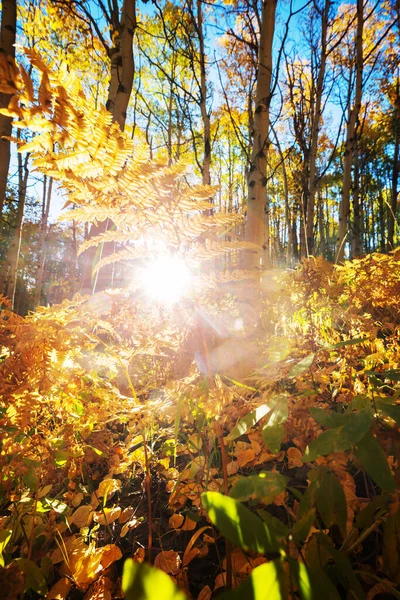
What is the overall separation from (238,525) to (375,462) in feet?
0.98

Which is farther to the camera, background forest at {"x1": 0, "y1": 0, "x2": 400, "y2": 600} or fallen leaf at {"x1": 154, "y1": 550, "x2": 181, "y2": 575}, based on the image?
fallen leaf at {"x1": 154, "y1": 550, "x2": 181, "y2": 575}

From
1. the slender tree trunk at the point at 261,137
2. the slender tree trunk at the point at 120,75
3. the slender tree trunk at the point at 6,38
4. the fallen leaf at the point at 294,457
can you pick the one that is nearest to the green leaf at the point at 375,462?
the fallen leaf at the point at 294,457

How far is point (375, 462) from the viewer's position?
0.53 meters

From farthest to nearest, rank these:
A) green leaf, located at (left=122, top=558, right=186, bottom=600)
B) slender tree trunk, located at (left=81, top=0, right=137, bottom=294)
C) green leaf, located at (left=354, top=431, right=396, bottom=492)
Answer: slender tree trunk, located at (left=81, top=0, right=137, bottom=294) < green leaf, located at (left=354, top=431, right=396, bottom=492) < green leaf, located at (left=122, top=558, right=186, bottom=600)

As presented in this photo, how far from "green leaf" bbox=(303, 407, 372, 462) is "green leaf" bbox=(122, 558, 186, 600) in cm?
34

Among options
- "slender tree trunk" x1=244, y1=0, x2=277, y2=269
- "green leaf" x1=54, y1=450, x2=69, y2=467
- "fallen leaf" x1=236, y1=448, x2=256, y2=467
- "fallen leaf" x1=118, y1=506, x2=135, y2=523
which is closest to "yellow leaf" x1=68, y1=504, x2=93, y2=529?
"fallen leaf" x1=118, y1=506, x2=135, y2=523

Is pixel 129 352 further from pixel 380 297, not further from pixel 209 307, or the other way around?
pixel 380 297

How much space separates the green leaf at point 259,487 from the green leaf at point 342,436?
3.0 inches

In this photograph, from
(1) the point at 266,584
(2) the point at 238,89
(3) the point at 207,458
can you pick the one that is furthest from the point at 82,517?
(2) the point at 238,89

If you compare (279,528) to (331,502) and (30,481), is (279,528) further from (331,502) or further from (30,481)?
(30,481)

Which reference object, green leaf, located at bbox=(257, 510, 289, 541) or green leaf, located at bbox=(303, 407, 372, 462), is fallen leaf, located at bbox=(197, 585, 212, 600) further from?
green leaf, located at bbox=(303, 407, 372, 462)

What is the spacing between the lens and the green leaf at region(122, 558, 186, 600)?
14.1 inches

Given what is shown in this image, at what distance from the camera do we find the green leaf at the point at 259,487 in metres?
0.53

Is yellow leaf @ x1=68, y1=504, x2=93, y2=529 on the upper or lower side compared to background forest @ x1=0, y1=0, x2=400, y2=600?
lower
